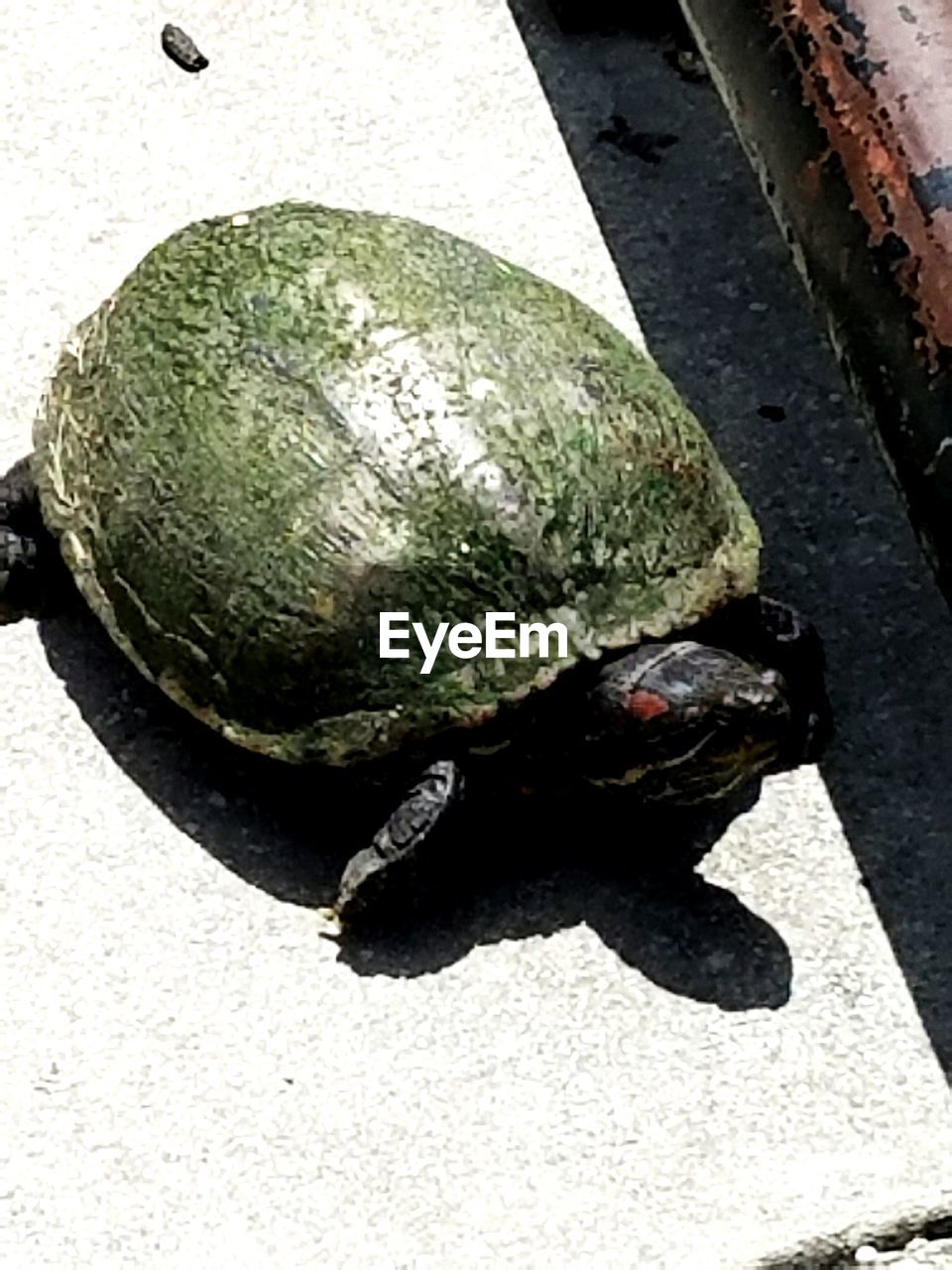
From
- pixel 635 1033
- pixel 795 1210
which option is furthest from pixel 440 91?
pixel 795 1210

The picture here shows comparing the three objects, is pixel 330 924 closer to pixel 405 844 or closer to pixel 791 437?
pixel 405 844

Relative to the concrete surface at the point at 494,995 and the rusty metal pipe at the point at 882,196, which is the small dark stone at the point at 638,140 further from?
the rusty metal pipe at the point at 882,196

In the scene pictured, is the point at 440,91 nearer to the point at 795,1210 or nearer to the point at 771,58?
the point at 771,58
